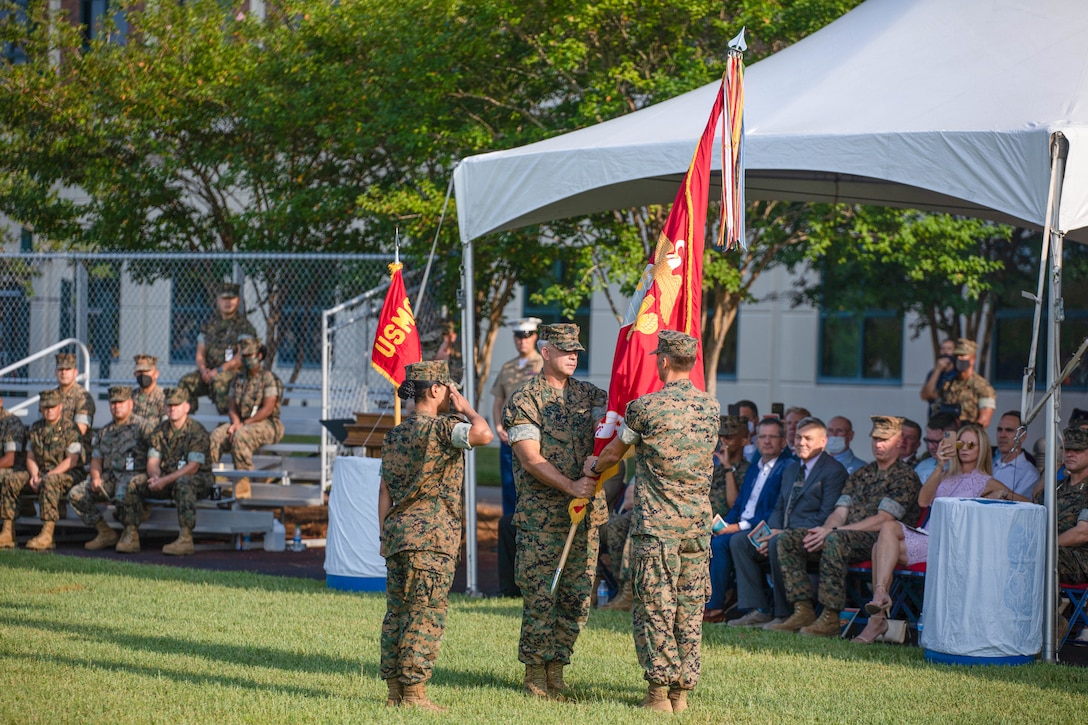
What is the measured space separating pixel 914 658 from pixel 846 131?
11.2ft

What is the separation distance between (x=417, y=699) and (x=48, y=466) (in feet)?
29.3

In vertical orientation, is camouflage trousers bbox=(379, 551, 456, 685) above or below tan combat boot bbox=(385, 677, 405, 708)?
above

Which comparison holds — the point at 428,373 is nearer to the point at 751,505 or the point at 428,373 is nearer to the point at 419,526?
the point at 419,526

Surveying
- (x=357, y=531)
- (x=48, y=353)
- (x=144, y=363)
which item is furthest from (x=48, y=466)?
(x=357, y=531)

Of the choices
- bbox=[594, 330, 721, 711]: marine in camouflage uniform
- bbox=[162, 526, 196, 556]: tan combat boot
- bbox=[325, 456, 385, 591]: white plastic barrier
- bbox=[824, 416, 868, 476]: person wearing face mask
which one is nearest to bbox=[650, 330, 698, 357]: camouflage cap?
bbox=[594, 330, 721, 711]: marine in camouflage uniform

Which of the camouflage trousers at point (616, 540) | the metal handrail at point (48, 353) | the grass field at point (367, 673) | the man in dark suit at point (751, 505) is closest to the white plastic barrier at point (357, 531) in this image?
the grass field at point (367, 673)

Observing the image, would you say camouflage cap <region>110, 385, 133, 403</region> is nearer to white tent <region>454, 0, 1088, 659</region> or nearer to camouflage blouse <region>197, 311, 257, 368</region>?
camouflage blouse <region>197, 311, 257, 368</region>

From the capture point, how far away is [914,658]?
8.20 m

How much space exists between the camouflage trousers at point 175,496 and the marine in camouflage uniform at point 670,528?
24.8ft

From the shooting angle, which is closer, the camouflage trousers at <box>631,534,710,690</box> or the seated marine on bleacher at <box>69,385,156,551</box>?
the camouflage trousers at <box>631,534,710,690</box>

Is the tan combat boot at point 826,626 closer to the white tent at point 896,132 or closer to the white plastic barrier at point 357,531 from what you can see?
the white tent at point 896,132

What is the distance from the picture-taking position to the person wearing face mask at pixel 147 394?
14281mm

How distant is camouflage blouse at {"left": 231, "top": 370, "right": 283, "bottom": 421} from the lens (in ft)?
47.0

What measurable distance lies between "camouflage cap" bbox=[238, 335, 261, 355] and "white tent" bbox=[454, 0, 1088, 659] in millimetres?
4766
